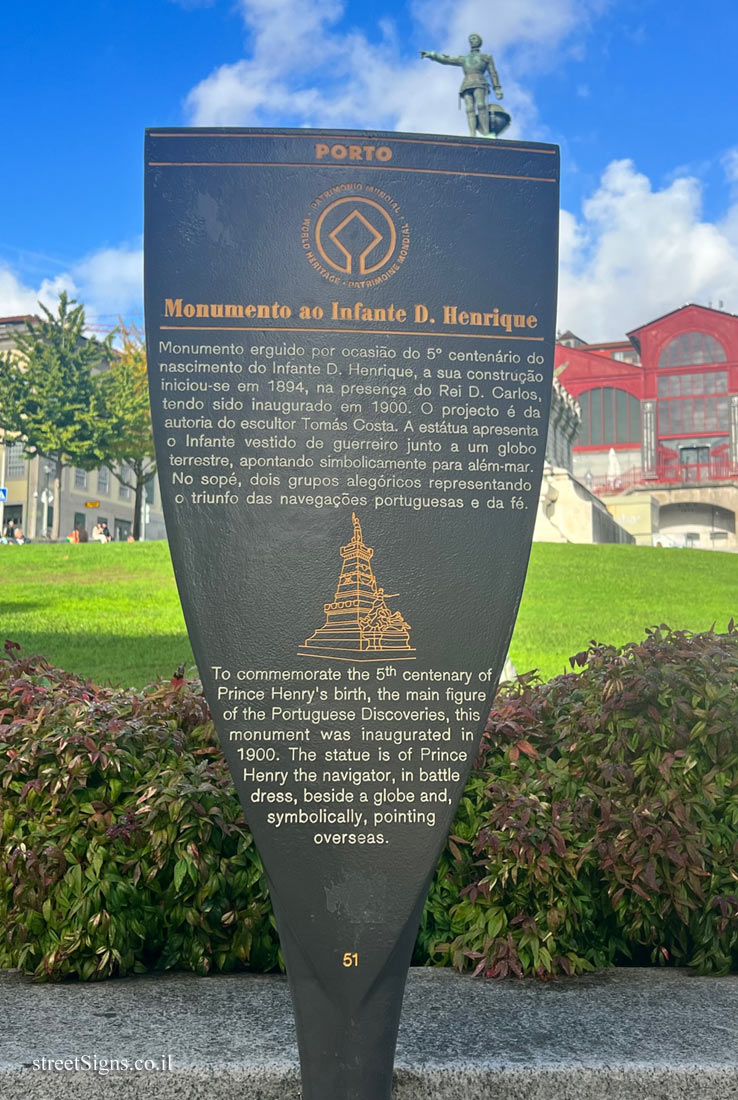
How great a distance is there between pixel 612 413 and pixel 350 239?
6885 centimetres

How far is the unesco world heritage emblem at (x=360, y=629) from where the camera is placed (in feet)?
8.57

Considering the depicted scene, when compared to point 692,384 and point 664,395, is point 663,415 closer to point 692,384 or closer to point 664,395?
point 664,395

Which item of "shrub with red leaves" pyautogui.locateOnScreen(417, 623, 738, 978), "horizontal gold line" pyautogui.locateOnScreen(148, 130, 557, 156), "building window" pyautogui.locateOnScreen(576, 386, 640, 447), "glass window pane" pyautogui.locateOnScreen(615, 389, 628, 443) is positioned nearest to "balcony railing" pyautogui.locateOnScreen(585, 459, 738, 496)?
"building window" pyautogui.locateOnScreen(576, 386, 640, 447)

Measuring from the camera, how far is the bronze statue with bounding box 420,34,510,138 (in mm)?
22438

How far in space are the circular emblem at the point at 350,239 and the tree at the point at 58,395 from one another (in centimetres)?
3475

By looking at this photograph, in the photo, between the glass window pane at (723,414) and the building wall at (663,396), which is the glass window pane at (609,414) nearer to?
the building wall at (663,396)

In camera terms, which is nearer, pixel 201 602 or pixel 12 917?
pixel 201 602

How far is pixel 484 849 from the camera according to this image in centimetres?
381

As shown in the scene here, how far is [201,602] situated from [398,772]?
68 cm

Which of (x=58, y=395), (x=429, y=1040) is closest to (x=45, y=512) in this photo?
(x=58, y=395)

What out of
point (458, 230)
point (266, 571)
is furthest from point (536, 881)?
point (458, 230)

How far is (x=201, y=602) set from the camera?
2.64 meters

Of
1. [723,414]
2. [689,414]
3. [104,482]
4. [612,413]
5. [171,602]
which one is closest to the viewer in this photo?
[171,602]

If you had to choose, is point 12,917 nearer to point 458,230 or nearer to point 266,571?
point 266,571
